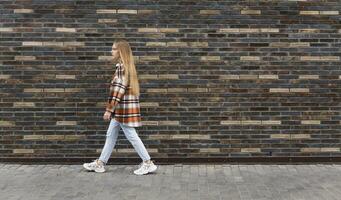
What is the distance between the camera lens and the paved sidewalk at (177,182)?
5.35 metres

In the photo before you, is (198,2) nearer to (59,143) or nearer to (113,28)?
(113,28)

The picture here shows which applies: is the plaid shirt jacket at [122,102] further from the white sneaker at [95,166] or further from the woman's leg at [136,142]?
the white sneaker at [95,166]

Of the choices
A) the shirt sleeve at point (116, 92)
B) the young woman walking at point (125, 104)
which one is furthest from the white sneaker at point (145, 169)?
the shirt sleeve at point (116, 92)

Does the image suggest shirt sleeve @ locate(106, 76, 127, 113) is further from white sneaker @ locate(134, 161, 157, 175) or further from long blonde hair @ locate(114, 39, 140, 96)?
white sneaker @ locate(134, 161, 157, 175)

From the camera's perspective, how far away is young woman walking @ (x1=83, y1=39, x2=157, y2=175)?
20.1 feet

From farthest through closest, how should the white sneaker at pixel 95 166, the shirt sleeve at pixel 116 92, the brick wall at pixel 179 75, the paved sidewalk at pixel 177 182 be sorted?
the brick wall at pixel 179 75 < the white sneaker at pixel 95 166 < the shirt sleeve at pixel 116 92 < the paved sidewalk at pixel 177 182

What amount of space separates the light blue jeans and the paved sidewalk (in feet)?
0.82

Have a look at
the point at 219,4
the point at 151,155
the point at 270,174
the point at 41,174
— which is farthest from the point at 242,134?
the point at 41,174

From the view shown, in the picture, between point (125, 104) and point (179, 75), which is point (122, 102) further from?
point (179, 75)

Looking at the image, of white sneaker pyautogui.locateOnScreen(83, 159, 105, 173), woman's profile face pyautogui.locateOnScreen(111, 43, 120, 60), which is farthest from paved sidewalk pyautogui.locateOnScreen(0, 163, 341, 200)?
woman's profile face pyautogui.locateOnScreen(111, 43, 120, 60)

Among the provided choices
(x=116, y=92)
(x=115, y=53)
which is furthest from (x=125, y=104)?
(x=115, y=53)

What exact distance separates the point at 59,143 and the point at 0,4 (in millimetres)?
A: 2080

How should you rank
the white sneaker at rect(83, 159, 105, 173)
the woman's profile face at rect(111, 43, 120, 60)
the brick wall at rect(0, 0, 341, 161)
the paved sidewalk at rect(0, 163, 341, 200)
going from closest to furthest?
1. the paved sidewalk at rect(0, 163, 341, 200)
2. the woman's profile face at rect(111, 43, 120, 60)
3. the white sneaker at rect(83, 159, 105, 173)
4. the brick wall at rect(0, 0, 341, 161)

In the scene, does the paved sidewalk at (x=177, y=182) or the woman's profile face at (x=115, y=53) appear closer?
the paved sidewalk at (x=177, y=182)
